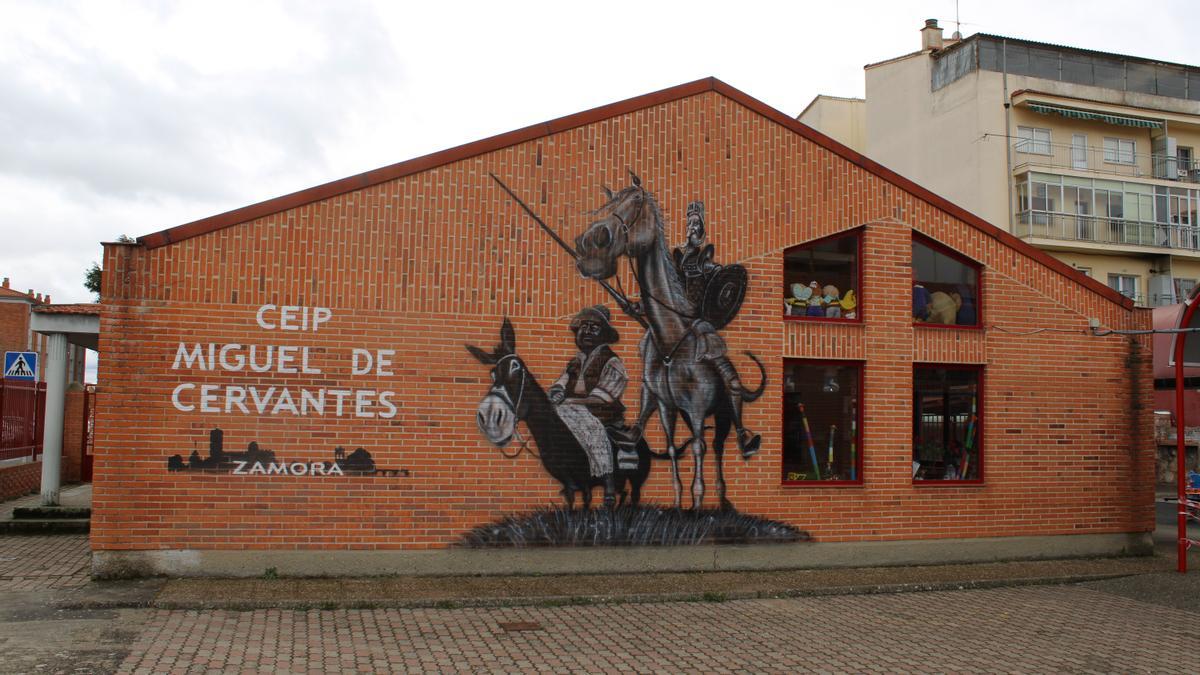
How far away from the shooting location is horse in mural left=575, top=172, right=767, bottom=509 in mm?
11883

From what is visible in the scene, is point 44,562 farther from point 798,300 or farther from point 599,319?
point 798,300

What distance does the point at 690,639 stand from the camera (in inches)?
352

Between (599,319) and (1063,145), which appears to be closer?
(599,319)

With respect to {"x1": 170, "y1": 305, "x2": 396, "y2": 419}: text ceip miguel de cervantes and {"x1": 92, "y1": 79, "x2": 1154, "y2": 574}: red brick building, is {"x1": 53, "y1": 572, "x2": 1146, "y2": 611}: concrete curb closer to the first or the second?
{"x1": 92, "y1": 79, "x2": 1154, "y2": 574}: red brick building

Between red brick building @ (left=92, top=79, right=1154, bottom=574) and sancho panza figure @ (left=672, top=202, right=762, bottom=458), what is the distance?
50mm

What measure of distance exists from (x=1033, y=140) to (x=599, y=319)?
3226 centimetres

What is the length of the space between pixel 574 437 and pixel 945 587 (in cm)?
470

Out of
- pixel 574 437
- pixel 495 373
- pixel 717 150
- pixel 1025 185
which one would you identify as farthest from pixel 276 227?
pixel 1025 185

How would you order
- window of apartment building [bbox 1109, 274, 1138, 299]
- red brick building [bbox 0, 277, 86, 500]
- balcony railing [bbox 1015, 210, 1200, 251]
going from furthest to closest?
window of apartment building [bbox 1109, 274, 1138, 299] → balcony railing [bbox 1015, 210, 1200, 251] → red brick building [bbox 0, 277, 86, 500]

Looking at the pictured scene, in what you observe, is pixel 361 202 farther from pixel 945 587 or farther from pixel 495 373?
pixel 945 587

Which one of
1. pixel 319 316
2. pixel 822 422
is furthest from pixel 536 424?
pixel 822 422

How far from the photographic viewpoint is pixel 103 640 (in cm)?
820

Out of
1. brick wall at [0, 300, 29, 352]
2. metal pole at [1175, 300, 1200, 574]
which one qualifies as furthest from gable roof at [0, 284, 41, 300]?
metal pole at [1175, 300, 1200, 574]

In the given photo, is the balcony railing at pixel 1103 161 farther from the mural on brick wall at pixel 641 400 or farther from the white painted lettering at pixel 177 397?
the white painted lettering at pixel 177 397
